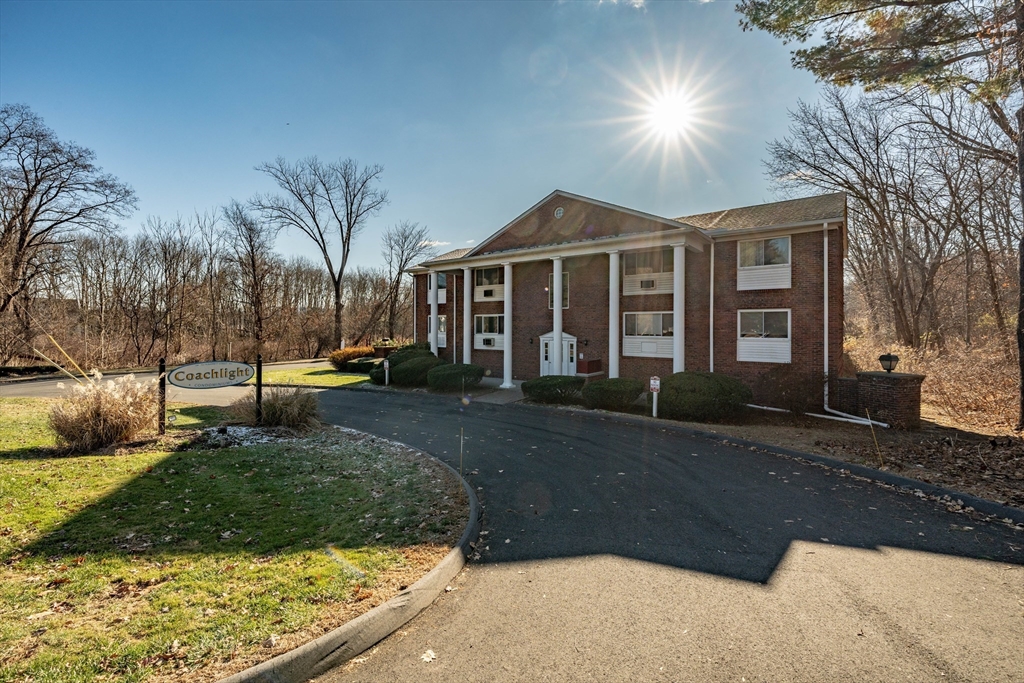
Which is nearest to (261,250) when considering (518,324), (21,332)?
(21,332)

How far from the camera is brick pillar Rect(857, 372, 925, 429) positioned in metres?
11.7

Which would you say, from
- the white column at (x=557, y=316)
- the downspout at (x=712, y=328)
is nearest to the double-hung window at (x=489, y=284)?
the white column at (x=557, y=316)

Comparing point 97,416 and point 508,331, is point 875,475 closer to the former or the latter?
point 97,416

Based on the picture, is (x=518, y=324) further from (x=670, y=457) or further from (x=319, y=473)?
(x=319, y=473)

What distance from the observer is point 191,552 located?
4379mm

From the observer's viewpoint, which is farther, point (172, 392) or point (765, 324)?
point (172, 392)

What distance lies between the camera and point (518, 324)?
22.5 m

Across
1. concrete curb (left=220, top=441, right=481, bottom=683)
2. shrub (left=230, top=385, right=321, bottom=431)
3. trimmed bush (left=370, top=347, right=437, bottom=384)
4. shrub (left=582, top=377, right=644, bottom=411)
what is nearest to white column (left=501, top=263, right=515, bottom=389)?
trimmed bush (left=370, top=347, right=437, bottom=384)

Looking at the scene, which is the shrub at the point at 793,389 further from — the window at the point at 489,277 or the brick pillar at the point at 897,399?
the window at the point at 489,277

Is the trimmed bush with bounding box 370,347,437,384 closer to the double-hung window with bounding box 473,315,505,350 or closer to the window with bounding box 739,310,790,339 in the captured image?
the double-hung window with bounding box 473,315,505,350

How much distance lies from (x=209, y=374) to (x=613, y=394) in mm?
10736

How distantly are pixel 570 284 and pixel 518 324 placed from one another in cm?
329

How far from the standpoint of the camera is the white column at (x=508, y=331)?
20.3 meters

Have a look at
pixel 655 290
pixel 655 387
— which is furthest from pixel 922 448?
pixel 655 290
